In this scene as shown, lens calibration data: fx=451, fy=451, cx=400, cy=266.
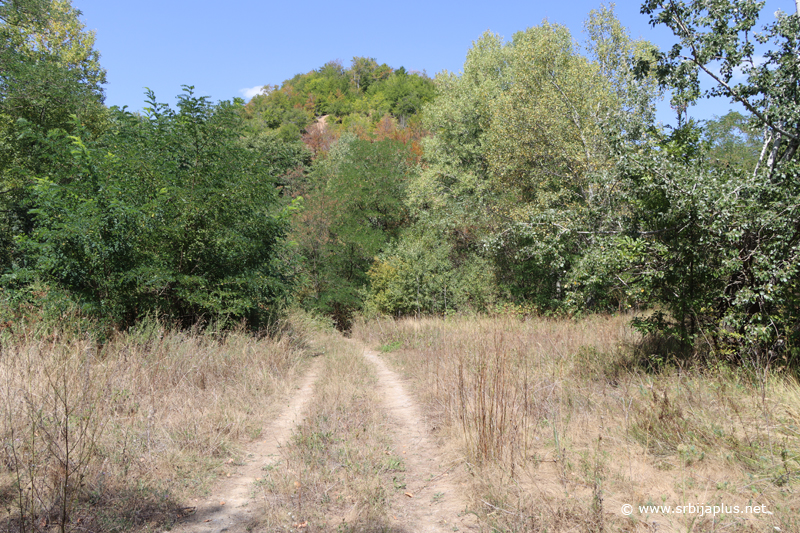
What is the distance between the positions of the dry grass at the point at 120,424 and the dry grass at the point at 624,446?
2773 mm

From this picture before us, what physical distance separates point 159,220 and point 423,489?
738 centimetres

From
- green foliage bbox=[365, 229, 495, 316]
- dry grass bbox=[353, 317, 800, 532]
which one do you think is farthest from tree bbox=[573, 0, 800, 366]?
green foliage bbox=[365, 229, 495, 316]

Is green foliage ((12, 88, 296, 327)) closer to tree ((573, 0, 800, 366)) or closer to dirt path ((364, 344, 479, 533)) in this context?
dirt path ((364, 344, 479, 533))

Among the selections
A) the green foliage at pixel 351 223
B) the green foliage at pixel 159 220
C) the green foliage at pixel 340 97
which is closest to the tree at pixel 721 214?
the green foliage at pixel 159 220

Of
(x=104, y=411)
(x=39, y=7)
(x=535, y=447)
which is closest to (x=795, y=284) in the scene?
(x=535, y=447)

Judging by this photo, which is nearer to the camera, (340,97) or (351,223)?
(351,223)

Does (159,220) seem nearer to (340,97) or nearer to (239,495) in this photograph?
(239,495)

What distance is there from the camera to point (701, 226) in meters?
5.62

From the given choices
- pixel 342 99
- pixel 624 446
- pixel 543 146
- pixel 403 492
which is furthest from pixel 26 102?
pixel 342 99

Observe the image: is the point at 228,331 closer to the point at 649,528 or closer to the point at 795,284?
the point at 649,528

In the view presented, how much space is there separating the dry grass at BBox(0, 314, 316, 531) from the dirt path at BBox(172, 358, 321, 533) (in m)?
0.17

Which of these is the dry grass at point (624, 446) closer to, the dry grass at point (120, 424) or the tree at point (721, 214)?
the tree at point (721, 214)

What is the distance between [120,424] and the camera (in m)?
5.09

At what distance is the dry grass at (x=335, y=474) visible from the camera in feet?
12.3
